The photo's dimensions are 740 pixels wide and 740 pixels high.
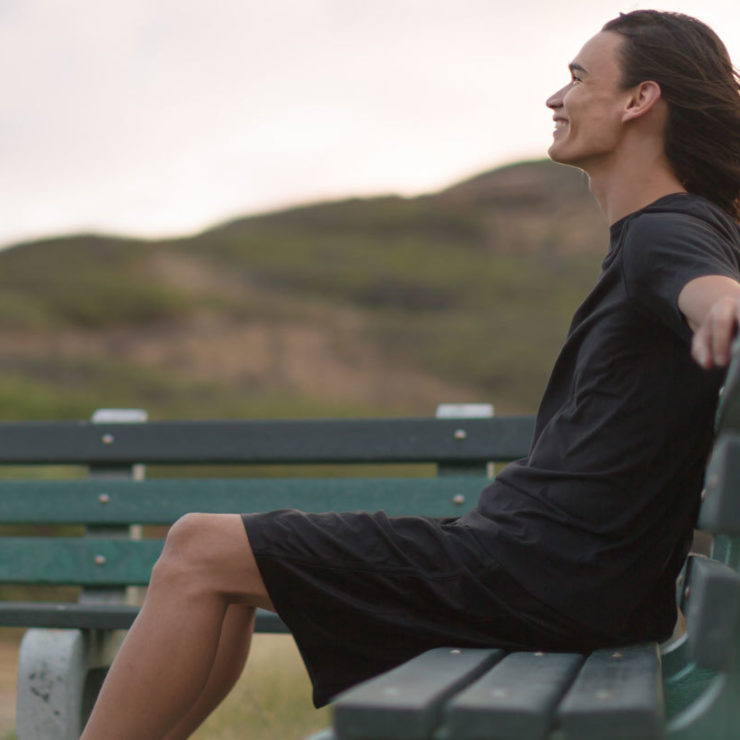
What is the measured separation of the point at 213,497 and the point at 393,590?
110 cm

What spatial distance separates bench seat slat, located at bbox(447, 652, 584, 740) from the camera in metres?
1.37

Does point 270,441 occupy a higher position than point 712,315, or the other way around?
point 712,315

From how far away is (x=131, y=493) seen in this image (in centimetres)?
310

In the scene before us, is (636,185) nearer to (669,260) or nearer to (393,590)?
(669,260)

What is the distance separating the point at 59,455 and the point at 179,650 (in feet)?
4.18

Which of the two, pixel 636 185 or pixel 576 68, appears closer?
pixel 636 185

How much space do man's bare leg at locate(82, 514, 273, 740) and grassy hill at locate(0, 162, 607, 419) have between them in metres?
11.3

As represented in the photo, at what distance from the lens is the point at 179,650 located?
204 cm

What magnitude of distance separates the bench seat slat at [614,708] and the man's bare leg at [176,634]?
66cm

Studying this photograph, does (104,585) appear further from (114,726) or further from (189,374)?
(189,374)

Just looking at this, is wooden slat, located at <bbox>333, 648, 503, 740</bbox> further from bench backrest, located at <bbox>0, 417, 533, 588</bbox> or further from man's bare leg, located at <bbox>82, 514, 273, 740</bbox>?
bench backrest, located at <bbox>0, 417, 533, 588</bbox>

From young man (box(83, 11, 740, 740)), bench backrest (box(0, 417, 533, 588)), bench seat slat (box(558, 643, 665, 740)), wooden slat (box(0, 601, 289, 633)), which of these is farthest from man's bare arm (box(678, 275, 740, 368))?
wooden slat (box(0, 601, 289, 633))

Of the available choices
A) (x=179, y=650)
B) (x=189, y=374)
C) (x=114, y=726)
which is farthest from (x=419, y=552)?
(x=189, y=374)

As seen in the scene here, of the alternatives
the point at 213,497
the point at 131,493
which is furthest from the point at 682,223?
the point at 131,493
